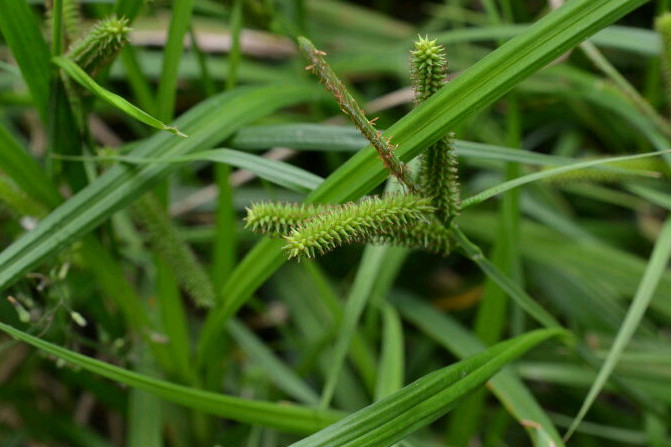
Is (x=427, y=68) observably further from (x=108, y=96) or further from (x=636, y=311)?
(x=636, y=311)

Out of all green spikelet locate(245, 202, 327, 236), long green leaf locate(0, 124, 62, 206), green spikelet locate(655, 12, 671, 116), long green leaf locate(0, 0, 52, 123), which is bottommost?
green spikelet locate(245, 202, 327, 236)

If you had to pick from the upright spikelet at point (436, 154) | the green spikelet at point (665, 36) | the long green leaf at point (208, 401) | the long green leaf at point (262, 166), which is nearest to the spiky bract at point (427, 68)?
the upright spikelet at point (436, 154)

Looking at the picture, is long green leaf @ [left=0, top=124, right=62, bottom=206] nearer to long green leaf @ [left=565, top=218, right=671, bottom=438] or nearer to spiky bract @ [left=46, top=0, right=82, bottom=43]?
spiky bract @ [left=46, top=0, right=82, bottom=43]

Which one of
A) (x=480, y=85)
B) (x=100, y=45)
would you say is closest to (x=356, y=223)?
(x=480, y=85)

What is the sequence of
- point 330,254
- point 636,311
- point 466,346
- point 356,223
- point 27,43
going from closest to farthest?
point 356,223
point 27,43
point 636,311
point 466,346
point 330,254

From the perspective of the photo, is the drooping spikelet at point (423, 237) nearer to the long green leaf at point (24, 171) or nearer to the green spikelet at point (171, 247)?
the green spikelet at point (171, 247)

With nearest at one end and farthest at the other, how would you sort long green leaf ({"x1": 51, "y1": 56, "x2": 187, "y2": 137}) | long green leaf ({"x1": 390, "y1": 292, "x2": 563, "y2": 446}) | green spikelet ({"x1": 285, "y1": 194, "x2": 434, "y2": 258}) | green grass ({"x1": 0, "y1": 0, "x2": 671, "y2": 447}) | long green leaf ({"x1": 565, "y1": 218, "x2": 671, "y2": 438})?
green spikelet ({"x1": 285, "y1": 194, "x2": 434, "y2": 258})
long green leaf ({"x1": 51, "y1": 56, "x2": 187, "y2": 137})
green grass ({"x1": 0, "y1": 0, "x2": 671, "y2": 447})
long green leaf ({"x1": 565, "y1": 218, "x2": 671, "y2": 438})
long green leaf ({"x1": 390, "y1": 292, "x2": 563, "y2": 446})

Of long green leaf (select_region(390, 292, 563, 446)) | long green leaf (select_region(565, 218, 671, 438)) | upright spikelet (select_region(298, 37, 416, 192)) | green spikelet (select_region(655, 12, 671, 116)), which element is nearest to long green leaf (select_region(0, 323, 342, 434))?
long green leaf (select_region(565, 218, 671, 438))
